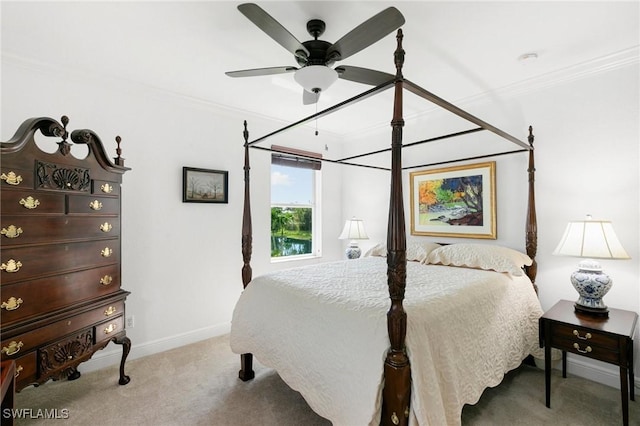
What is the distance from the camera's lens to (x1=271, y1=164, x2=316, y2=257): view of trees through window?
A: 406 cm

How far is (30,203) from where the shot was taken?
1.77m

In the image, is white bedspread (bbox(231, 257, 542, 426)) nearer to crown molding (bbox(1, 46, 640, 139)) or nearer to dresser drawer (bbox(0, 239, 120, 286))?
dresser drawer (bbox(0, 239, 120, 286))

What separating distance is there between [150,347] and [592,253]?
12.5 feet

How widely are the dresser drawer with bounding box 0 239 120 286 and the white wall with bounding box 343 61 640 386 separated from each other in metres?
3.52

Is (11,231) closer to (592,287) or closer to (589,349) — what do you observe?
(589,349)

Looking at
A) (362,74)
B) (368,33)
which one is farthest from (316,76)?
(368,33)

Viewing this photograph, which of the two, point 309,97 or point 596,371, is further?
point 596,371

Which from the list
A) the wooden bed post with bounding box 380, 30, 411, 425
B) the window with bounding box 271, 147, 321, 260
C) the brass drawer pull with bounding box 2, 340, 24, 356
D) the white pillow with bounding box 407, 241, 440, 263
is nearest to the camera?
the wooden bed post with bounding box 380, 30, 411, 425

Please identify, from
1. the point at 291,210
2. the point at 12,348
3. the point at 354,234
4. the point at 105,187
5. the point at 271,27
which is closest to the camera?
the point at 271,27

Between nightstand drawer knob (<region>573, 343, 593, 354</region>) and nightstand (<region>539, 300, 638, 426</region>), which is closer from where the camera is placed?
nightstand (<region>539, 300, 638, 426</region>)

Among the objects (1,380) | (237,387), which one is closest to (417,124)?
(237,387)

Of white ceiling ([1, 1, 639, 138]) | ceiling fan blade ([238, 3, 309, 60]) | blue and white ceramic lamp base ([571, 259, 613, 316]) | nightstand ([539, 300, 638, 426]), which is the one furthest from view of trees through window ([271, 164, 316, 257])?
blue and white ceramic lamp base ([571, 259, 613, 316])

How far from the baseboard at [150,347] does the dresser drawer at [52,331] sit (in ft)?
2.26

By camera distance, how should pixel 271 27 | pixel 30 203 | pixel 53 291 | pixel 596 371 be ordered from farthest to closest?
pixel 596 371, pixel 53 291, pixel 30 203, pixel 271 27
